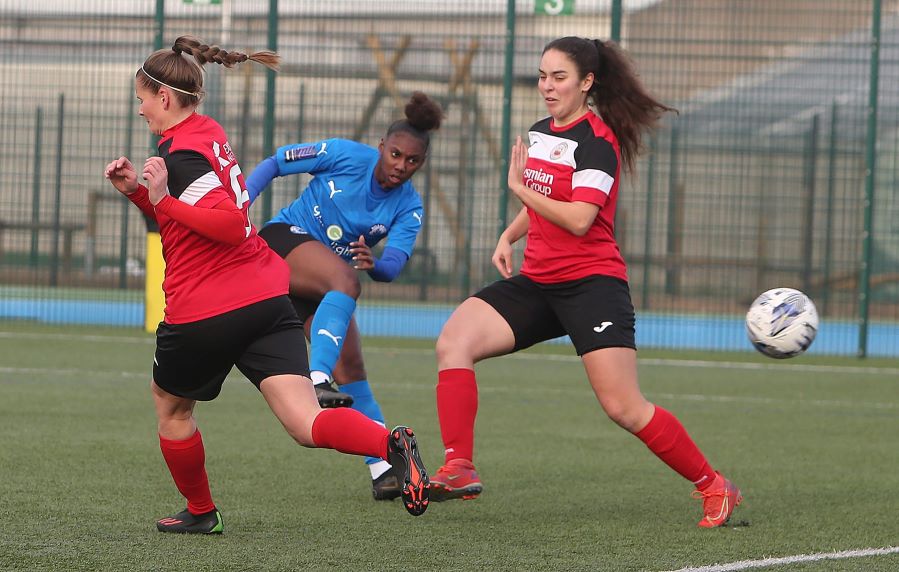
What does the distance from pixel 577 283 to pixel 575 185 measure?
1.27ft

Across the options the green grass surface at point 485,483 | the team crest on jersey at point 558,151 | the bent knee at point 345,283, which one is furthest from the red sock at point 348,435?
the bent knee at point 345,283

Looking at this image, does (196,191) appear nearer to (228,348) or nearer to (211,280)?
(211,280)

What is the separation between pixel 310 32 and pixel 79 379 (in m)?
5.84

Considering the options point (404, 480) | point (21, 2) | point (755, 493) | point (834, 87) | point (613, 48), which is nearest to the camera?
point (404, 480)

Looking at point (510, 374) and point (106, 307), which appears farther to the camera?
point (106, 307)

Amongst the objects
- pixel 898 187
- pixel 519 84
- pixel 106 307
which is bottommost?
pixel 106 307

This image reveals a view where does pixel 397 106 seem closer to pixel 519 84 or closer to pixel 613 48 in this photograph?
pixel 519 84

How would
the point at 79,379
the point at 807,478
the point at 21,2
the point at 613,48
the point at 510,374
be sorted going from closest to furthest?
the point at 613,48 < the point at 807,478 < the point at 79,379 < the point at 510,374 < the point at 21,2

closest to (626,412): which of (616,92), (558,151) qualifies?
(558,151)

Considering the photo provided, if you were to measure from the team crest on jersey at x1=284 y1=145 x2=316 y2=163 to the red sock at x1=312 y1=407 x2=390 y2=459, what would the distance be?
228 centimetres

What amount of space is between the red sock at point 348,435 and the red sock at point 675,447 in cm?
133

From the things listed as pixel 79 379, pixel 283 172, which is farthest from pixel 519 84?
pixel 283 172

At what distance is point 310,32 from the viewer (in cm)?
1511

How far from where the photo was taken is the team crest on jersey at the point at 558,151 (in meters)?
5.68
